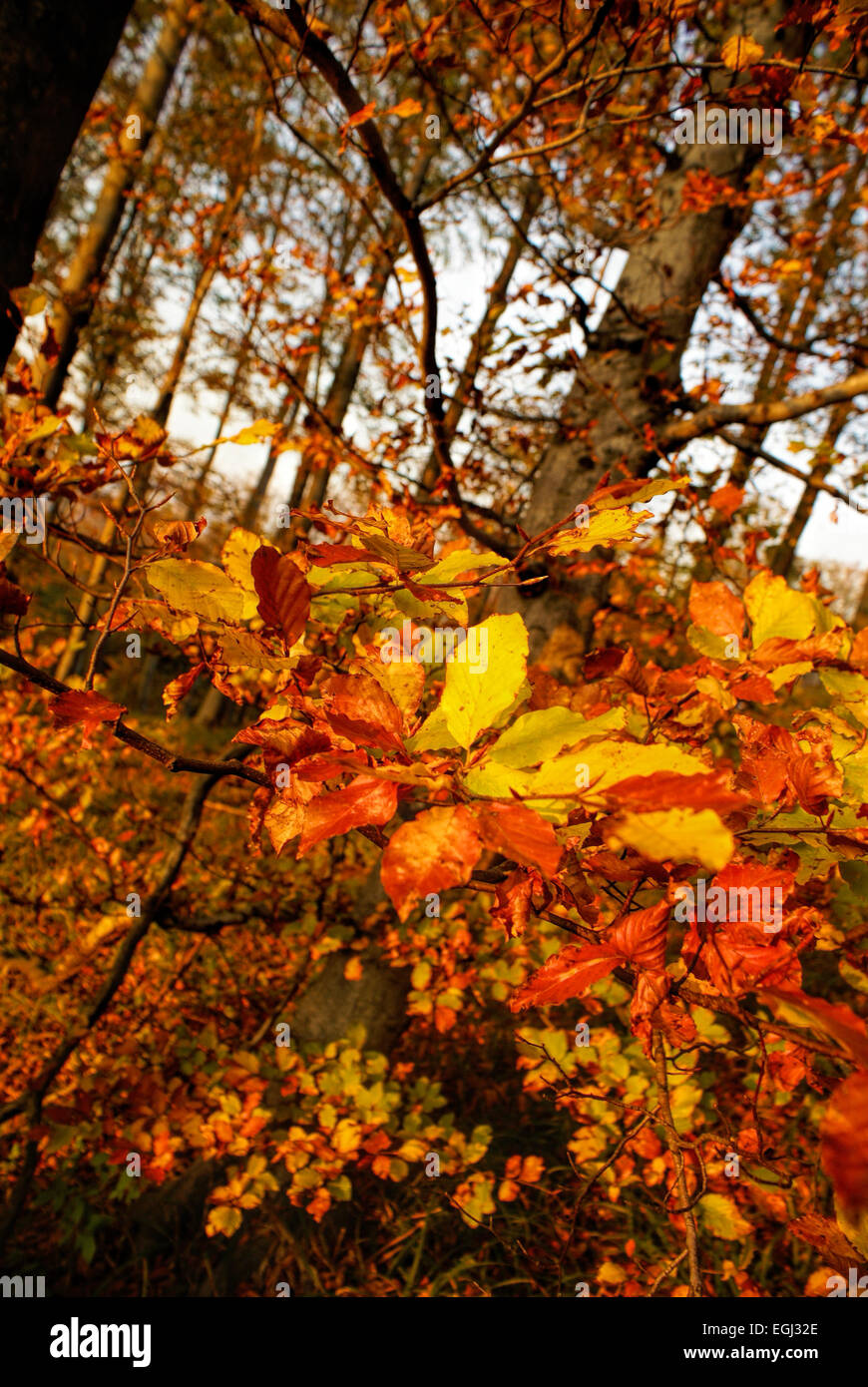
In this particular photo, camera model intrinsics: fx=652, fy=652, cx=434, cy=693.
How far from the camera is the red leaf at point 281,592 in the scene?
1.96ft

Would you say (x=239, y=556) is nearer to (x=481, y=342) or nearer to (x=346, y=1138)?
(x=346, y=1138)

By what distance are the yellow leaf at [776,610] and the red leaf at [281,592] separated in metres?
0.65

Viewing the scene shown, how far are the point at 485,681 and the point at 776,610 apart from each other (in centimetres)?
57

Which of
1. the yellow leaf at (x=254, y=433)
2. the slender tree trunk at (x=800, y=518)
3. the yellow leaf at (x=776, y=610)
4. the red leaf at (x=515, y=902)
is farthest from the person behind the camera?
the slender tree trunk at (x=800, y=518)

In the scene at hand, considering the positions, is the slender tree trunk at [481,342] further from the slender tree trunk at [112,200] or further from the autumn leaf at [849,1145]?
the autumn leaf at [849,1145]

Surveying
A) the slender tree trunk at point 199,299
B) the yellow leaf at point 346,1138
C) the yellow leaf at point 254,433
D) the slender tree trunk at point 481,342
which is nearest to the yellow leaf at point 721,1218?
the yellow leaf at point 346,1138

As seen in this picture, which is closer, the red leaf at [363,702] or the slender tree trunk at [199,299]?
the red leaf at [363,702]

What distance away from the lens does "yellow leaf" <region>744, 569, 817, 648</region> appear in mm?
908

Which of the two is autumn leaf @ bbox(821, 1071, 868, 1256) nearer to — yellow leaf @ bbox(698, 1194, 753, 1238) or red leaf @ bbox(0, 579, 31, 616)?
red leaf @ bbox(0, 579, 31, 616)

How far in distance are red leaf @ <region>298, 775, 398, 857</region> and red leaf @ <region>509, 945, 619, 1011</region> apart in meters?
0.24

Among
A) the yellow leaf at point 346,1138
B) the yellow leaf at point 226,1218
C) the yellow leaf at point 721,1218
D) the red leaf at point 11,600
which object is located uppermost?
the red leaf at point 11,600

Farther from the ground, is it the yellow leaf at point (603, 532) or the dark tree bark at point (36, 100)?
Result: the dark tree bark at point (36, 100)

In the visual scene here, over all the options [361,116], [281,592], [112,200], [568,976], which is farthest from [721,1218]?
[112,200]

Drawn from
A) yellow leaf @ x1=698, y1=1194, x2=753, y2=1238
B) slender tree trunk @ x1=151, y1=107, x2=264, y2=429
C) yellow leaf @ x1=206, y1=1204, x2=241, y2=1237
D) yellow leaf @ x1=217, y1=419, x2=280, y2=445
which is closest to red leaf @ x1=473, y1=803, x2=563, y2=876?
yellow leaf @ x1=217, y1=419, x2=280, y2=445
